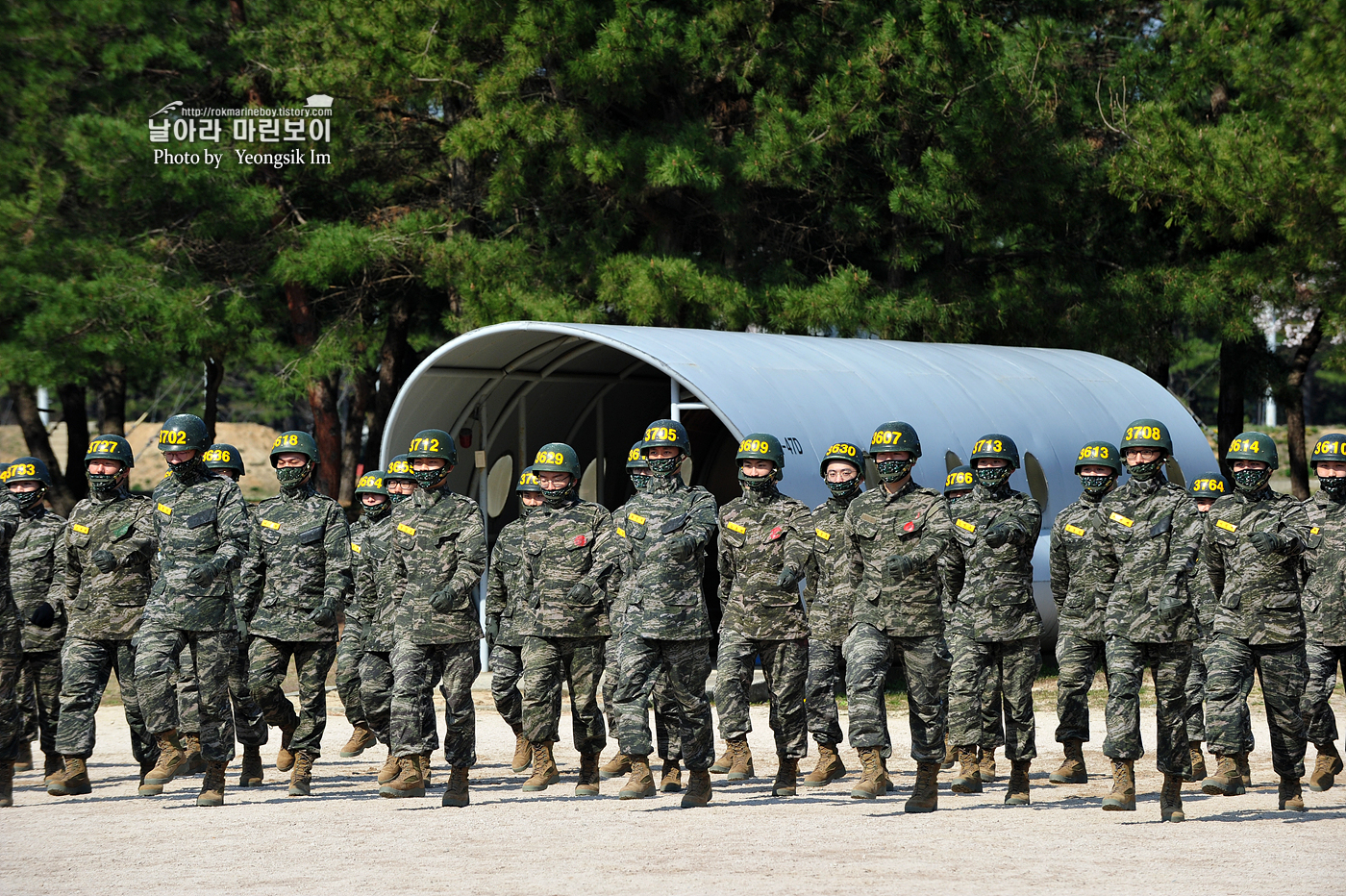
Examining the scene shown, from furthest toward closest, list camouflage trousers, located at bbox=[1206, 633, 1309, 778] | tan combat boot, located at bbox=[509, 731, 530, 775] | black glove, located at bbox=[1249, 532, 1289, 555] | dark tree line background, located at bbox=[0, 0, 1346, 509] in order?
1. dark tree line background, located at bbox=[0, 0, 1346, 509]
2. tan combat boot, located at bbox=[509, 731, 530, 775]
3. black glove, located at bbox=[1249, 532, 1289, 555]
4. camouflage trousers, located at bbox=[1206, 633, 1309, 778]

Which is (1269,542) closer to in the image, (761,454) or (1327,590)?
(1327,590)

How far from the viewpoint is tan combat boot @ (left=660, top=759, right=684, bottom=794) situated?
32.1 ft

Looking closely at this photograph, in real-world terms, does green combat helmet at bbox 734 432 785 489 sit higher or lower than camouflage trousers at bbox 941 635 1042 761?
higher

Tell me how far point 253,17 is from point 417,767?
16.9 metres

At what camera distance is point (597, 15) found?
20.4 m

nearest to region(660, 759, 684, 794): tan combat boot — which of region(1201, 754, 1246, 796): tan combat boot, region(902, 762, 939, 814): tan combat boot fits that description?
region(902, 762, 939, 814): tan combat boot

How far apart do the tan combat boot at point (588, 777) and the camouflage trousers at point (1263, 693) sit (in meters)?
3.62

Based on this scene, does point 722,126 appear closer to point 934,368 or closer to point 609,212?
point 609,212

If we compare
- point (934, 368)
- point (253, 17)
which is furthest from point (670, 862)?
point (253, 17)

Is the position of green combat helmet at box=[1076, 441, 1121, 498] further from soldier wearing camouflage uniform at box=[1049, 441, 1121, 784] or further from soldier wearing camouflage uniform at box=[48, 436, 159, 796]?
soldier wearing camouflage uniform at box=[48, 436, 159, 796]

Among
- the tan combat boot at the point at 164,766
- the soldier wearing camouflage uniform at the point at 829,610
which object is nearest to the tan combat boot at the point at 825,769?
the soldier wearing camouflage uniform at the point at 829,610

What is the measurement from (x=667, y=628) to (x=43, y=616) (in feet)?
13.8

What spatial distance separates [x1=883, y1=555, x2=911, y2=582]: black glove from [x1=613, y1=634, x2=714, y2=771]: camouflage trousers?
4.03ft

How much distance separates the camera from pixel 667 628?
925 centimetres
